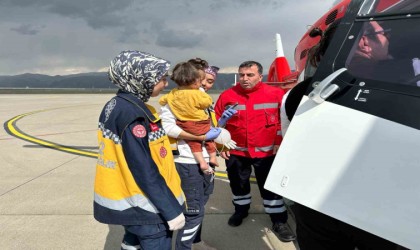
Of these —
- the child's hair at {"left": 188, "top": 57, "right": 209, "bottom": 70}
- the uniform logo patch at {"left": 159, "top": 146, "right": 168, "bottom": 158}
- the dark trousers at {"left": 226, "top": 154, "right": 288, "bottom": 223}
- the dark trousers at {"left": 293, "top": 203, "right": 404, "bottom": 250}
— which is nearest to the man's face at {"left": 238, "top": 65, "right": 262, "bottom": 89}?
the child's hair at {"left": 188, "top": 57, "right": 209, "bottom": 70}

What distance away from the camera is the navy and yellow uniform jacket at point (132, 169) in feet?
5.78

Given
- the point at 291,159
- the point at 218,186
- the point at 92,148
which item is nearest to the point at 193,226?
the point at 291,159

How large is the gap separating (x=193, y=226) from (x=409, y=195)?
1.79 m

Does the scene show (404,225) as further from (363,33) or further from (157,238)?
(157,238)

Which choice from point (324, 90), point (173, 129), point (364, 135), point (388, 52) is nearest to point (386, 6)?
point (388, 52)

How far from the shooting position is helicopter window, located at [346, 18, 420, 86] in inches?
53.8

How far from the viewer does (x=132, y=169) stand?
177 centimetres

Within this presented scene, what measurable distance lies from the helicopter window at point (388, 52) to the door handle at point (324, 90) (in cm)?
14

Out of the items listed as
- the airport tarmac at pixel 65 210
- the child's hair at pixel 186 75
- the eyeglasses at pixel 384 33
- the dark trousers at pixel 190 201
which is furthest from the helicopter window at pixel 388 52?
the airport tarmac at pixel 65 210

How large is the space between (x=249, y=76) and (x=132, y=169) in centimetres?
199

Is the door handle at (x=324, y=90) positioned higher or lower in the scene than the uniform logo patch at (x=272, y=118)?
higher

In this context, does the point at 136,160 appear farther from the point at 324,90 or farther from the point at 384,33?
the point at 384,33

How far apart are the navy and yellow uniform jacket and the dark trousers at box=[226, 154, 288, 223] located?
1.72 meters

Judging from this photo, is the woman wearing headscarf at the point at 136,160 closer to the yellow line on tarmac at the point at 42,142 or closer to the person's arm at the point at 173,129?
the person's arm at the point at 173,129
